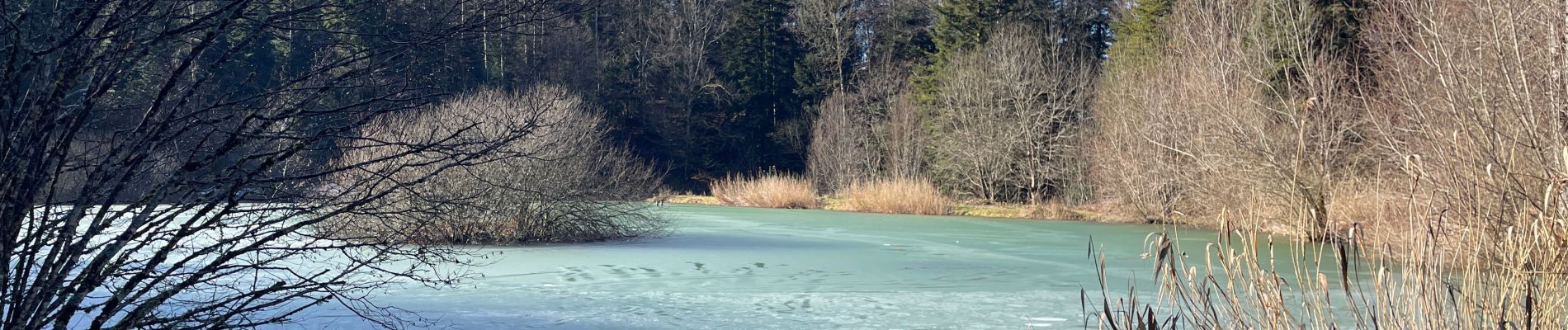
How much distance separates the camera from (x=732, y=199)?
2983cm

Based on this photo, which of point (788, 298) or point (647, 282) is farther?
point (647, 282)

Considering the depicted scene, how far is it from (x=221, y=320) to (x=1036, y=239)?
45.8 ft

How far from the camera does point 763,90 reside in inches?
1590

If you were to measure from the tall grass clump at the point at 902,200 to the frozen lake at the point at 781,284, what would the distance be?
771cm

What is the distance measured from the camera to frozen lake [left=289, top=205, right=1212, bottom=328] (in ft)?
26.2

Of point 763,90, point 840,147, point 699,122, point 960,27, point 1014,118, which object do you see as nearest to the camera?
point 1014,118

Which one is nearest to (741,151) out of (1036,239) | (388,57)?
(1036,239)

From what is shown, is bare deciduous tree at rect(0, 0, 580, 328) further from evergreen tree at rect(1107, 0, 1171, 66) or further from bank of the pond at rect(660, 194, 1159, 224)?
evergreen tree at rect(1107, 0, 1171, 66)

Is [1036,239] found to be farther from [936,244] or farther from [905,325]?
[905,325]

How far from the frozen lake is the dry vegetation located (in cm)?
108

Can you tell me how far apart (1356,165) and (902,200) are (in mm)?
9657

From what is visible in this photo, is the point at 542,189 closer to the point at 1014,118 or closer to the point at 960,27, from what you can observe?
the point at 1014,118

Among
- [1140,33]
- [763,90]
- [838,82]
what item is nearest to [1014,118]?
[1140,33]

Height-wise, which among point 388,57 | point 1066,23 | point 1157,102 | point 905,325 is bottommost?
point 905,325
